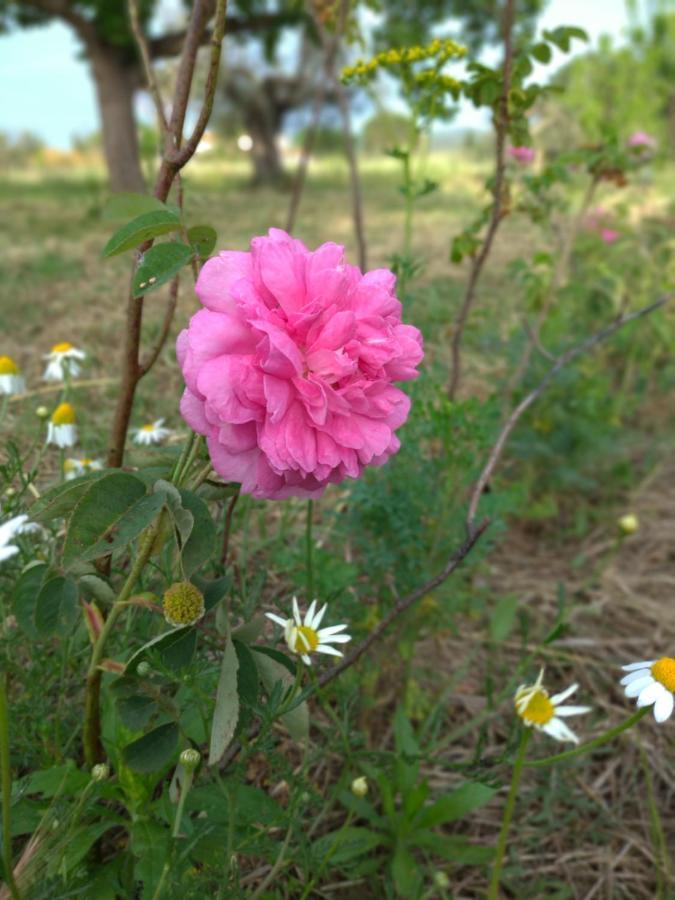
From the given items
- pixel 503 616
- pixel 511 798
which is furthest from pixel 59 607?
pixel 503 616

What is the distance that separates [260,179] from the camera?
11.2m

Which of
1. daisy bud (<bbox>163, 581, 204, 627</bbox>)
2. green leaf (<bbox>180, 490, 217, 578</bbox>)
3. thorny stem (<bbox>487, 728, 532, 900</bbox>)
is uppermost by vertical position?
green leaf (<bbox>180, 490, 217, 578</bbox>)

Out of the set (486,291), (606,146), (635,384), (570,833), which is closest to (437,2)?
(486,291)

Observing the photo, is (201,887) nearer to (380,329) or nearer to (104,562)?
(104,562)

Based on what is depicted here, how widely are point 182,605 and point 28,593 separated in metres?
0.20

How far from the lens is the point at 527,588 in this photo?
2059 millimetres

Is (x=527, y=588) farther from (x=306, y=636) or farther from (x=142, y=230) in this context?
(x=142, y=230)

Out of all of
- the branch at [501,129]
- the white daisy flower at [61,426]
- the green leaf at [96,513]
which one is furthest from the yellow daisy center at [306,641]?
the branch at [501,129]

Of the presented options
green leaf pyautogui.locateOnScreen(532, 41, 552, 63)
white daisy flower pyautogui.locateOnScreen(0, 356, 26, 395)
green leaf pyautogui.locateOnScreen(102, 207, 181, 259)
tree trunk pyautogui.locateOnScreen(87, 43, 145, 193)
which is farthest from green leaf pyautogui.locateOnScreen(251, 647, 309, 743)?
tree trunk pyautogui.locateOnScreen(87, 43, 145, 193)

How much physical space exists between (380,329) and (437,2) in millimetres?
8122

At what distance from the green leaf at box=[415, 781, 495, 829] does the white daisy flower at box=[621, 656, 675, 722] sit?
1.39 feet

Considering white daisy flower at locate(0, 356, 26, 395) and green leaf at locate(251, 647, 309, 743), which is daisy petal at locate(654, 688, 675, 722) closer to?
green leaf at locate(251, 647, 309, 743)

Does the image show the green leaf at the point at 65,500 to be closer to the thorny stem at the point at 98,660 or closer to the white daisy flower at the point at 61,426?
the thorny stem at the point at 98,660

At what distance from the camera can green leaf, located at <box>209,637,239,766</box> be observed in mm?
766
